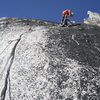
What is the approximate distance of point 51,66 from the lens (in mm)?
15344

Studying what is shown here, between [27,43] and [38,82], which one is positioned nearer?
[38,82]

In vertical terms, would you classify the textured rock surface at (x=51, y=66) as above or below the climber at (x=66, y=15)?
below

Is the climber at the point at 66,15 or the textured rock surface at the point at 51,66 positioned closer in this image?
the textured rock surface at the point at 51,66

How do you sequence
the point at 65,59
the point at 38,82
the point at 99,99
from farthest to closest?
the point at 65,59
the point at 38,82
the point at 99,99

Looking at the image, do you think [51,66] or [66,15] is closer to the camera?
[51,66]

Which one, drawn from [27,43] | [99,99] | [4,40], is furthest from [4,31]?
[99,99]

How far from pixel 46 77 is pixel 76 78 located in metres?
1.75

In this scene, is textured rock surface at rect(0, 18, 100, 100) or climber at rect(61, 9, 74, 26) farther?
climber at rect(61, 9, 74, 26)

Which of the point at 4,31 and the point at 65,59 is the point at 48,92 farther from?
the point at 4,31

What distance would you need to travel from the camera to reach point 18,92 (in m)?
14.1

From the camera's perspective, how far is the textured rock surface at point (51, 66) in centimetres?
1388

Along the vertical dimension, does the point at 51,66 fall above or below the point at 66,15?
below

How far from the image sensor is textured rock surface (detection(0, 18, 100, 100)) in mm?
13877

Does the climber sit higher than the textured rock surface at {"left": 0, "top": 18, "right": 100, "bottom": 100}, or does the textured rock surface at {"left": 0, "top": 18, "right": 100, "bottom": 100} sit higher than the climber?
the climber
